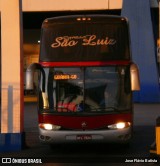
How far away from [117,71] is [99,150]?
2286mm

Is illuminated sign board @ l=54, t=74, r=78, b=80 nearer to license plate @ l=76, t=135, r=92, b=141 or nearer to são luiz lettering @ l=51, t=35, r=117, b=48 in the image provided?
são luiz lettering @ l=51, t=35, r=117, b=48

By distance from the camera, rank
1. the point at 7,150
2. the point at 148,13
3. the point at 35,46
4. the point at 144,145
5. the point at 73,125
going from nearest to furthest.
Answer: the point at 73,125 → the point at 7,150 → the point at 144,145 → the point at 148,13 → the point at 35,46

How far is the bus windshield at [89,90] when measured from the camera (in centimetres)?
1278

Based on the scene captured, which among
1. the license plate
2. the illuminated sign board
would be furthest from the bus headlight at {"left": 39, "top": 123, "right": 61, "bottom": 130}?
the illuminated sign board

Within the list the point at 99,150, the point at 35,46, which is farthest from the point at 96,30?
the point at 35,46

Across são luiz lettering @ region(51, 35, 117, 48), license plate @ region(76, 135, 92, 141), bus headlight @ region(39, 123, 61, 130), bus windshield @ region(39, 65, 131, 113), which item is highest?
são luiz lettering @ region(51, 35, 117, 48)

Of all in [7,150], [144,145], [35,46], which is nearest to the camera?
[7,150]

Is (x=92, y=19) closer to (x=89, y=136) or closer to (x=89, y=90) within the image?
(x=89, y=90)

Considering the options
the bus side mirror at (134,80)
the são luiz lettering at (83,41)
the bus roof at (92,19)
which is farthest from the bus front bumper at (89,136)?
the bus roof at (92,19)

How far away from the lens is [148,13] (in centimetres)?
3294

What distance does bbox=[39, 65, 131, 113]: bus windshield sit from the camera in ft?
41.9

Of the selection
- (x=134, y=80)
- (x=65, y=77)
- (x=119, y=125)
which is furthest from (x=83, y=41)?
(x=119, y=125)

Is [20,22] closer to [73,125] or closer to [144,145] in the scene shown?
[73,125]

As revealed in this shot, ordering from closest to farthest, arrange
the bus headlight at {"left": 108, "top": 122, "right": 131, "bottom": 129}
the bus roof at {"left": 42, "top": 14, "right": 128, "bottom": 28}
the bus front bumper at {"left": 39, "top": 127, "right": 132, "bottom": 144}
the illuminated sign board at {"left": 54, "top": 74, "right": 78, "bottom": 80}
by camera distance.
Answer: the bus front bumper at {"left": 39, "top": 127, "right": 132, "bottom": 144} < the bus headlight at {"left": 108, "top": 122, "right": 131, "bottom": 129} < the illuminated sign board at {"left": 54, "top": 74, "right": 78, "bottom": 80} < the bus roof at {"left": 42, "top": 14, "right": 128, "bottom": 28}
